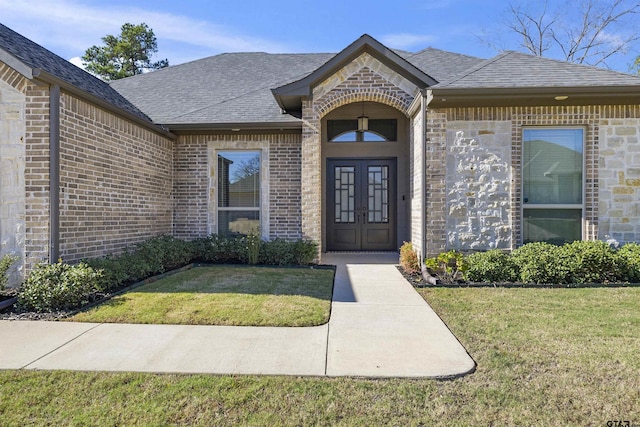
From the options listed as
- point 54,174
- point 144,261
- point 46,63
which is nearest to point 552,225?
point 144,261

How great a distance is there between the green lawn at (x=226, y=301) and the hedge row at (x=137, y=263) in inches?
14.0

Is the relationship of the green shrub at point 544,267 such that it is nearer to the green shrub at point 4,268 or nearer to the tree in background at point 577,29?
the green shrub at point 4,268

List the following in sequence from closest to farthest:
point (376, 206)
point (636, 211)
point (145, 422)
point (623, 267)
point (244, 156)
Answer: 1. point (145, 422)
2. point (623, 267)
3. point (636, 211)
4. point (244, 156)
5. point (376, 206)

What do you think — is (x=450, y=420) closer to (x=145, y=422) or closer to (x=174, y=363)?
(x=145, y=422)

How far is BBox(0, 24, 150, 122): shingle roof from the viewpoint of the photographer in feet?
18.3

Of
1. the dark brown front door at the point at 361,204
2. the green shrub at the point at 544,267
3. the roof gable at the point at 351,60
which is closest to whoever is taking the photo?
the green shrub at the point at 544,267

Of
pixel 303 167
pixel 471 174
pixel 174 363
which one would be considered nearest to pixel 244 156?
pixel 303 167

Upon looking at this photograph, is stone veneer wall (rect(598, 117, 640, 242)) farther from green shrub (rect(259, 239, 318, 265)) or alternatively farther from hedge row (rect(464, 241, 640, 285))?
green shrub (rect(259, 239, 318, 265))

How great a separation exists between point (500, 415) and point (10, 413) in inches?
125

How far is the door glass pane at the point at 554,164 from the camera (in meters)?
6.99

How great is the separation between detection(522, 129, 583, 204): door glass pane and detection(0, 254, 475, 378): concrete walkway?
3.99 m

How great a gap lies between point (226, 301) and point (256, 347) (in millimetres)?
1655

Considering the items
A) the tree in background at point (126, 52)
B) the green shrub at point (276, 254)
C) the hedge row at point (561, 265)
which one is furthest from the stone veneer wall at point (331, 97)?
the tree in background at point (126, 52)

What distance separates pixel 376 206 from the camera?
32.4ft
